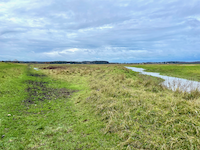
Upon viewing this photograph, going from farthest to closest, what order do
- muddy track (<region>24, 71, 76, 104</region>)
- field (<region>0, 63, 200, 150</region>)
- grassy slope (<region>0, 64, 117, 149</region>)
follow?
1. muddy track (<region>24, 71, 76, 104</region>)
2. grassy slope (<region>0, 64, 117, 149</region>)
3. field (<region>0, 63, 200, 150</region>)

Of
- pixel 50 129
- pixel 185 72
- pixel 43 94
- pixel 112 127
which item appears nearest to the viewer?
pixel 112 127

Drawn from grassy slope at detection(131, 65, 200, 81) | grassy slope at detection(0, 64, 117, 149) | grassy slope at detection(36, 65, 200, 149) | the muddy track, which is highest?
grassy slope at detection(131, 65, 200, 81)

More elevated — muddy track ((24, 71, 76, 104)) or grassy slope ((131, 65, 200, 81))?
grassy slope ((131, 65, 200, 81))

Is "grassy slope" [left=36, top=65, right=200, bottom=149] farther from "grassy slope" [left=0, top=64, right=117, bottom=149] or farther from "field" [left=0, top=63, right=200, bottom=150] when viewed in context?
"grassy slope" [left=0, top=64, right=117, bottom=149]

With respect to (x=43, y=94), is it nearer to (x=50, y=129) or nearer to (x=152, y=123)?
(x=50, y=129)

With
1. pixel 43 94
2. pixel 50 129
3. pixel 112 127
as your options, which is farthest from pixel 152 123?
pixel 43 94

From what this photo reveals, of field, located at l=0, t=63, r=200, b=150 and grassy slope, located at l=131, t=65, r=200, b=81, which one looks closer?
field, located at l=0, t=63, r=200, b=150

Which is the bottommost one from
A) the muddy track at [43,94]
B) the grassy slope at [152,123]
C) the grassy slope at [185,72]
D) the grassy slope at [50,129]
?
the grassy slope at [50,129]

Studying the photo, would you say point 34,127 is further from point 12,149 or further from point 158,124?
point 158,124

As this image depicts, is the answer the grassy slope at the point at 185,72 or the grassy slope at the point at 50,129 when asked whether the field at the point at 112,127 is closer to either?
the grassy slope at the point at 50,129

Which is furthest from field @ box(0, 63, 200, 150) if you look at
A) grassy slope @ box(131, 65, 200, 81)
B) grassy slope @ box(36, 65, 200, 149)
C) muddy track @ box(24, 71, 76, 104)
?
grassy slope @ box(131, 65, 200, 81)

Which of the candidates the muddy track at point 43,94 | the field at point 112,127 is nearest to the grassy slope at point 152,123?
A: the field at point 112,127

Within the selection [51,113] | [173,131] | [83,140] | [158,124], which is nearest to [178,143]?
[173,131]

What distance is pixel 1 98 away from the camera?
473 inches
